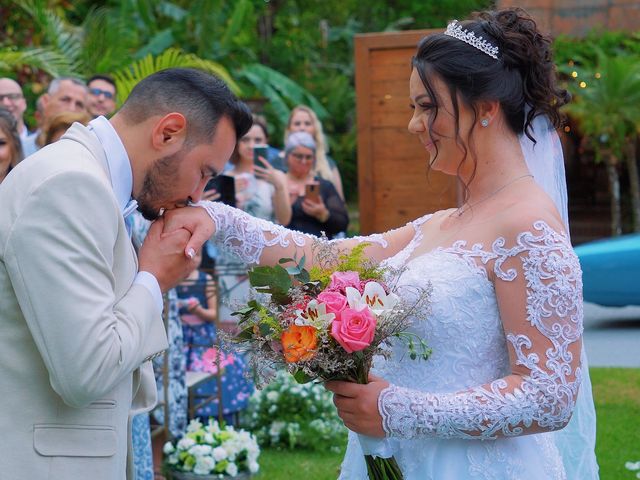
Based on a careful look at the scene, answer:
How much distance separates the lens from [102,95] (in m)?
7.96

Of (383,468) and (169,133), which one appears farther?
(383,468)

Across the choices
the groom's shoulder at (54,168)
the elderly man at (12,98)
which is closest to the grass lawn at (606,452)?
the elderly man at (12,98)

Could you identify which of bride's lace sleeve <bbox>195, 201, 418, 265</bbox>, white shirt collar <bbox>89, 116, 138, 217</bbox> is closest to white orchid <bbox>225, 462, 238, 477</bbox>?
bride's lace sleeve <bbox>195, 201, 418, 265</bbox>

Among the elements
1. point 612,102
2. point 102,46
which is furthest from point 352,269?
point 612,102

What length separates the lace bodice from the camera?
2.70 meters

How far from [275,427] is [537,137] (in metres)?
4.44

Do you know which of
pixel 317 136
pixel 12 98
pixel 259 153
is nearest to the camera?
pixel 12 98

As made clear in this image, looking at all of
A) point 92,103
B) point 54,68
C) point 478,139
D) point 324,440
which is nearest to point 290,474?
point 324,440

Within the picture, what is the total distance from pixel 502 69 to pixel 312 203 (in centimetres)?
468

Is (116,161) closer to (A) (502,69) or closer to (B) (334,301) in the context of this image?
(B) (334,301)

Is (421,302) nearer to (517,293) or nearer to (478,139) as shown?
(517,293)

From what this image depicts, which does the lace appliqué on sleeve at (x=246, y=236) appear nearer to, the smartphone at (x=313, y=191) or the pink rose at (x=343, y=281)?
the pink rose at (x=343, y=281)

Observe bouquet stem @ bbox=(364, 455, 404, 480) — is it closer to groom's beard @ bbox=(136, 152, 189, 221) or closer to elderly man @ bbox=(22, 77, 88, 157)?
groom's beard @ bbox=(136, 152, 189, 221)

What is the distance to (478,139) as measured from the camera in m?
2.96
